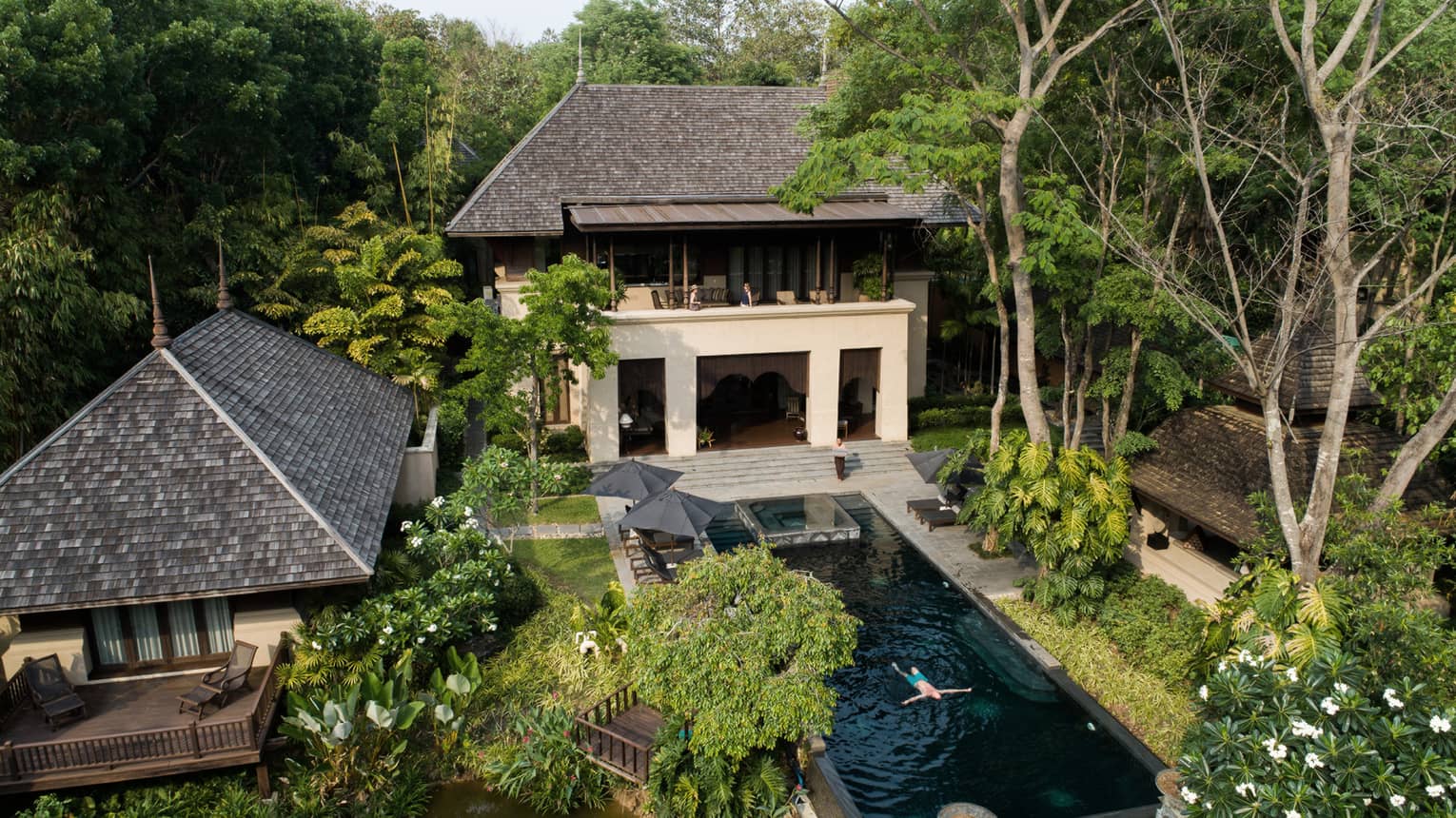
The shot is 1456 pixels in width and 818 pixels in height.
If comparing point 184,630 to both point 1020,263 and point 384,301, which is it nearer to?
point 384,301

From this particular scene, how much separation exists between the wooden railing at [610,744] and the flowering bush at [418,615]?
2726mm

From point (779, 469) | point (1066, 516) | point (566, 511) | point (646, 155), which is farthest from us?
point (646, 155)

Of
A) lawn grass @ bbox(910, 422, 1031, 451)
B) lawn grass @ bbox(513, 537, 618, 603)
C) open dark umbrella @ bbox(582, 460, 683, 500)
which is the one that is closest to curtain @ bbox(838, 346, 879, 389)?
lawn grass @ bbox(910, 422, 1031, 451)

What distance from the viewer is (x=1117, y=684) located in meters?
16.8

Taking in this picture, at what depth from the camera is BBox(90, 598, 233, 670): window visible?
15008 mm

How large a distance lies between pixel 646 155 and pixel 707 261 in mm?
3930

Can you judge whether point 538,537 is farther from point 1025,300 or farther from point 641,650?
point 1025,300

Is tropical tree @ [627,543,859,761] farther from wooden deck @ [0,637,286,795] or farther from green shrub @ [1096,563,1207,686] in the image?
green shrub @ [1096,563,1207,686]

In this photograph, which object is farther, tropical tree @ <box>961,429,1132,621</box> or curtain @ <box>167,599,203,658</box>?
tropical tree @ <box>961,429,1132,621</box>

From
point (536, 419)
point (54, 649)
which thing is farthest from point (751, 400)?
point (54, 649)

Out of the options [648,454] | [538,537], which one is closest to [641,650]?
[538,537]

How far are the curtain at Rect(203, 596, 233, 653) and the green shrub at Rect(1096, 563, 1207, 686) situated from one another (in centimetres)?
1481

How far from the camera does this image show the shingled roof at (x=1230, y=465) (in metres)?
18.9

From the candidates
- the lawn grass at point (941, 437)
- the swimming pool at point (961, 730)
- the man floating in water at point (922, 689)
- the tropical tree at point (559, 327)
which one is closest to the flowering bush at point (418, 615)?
the tropical tree at point (559, 327)
